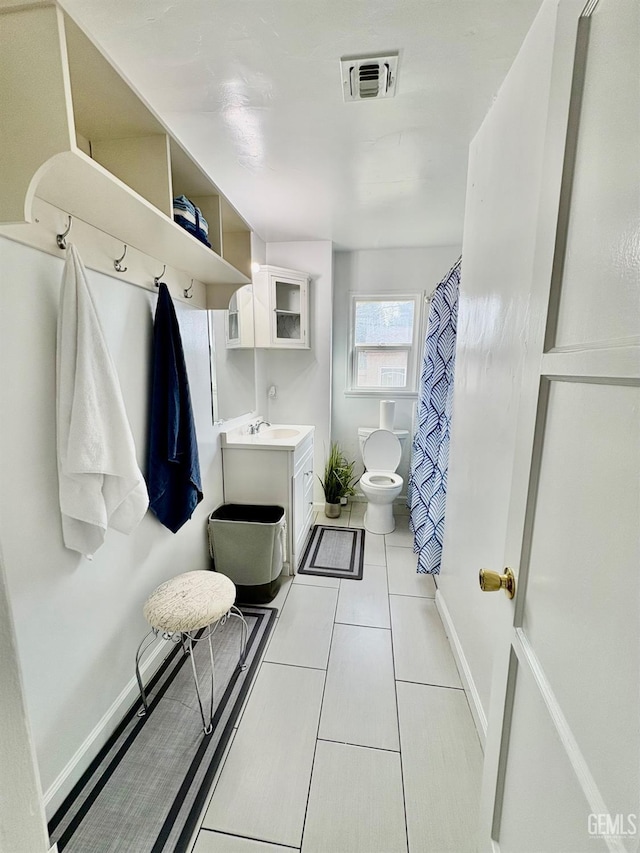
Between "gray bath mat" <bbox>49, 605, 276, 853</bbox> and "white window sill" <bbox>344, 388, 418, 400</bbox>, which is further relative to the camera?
"white window sill" <bbox>344, 388, 418, 400</bbox>

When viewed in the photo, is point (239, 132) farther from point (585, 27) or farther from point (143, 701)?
point (143, 701)

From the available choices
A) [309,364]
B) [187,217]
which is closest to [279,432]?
[309,364]

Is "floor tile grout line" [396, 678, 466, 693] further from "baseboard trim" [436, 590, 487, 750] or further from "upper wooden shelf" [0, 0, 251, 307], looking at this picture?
"upper wooden shelf" [0, 0, 251, 307]

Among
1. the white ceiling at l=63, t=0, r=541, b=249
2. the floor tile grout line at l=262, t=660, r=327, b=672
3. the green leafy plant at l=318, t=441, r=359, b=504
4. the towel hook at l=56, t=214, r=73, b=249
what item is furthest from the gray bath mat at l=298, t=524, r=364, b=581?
the white ceiling at l=63, t=0, r=541, b=249

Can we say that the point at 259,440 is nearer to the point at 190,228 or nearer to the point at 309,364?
the point at 309,364

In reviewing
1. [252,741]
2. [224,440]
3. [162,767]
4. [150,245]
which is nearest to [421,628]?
[252,741]

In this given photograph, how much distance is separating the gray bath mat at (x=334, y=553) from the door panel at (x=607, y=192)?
2.22 meters

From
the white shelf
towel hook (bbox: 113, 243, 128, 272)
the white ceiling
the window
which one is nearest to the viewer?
the white shelf

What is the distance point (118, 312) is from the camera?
135 centimetres

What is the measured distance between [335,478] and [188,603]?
2.04 m

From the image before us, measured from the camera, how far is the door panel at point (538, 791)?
1.68 ft

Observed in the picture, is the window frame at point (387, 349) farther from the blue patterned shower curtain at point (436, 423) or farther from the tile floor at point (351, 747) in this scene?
the tile floor at point (351, 747)

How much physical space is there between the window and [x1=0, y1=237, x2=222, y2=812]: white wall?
7.47 feet

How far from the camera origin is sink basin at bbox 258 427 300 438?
9.19 feet
